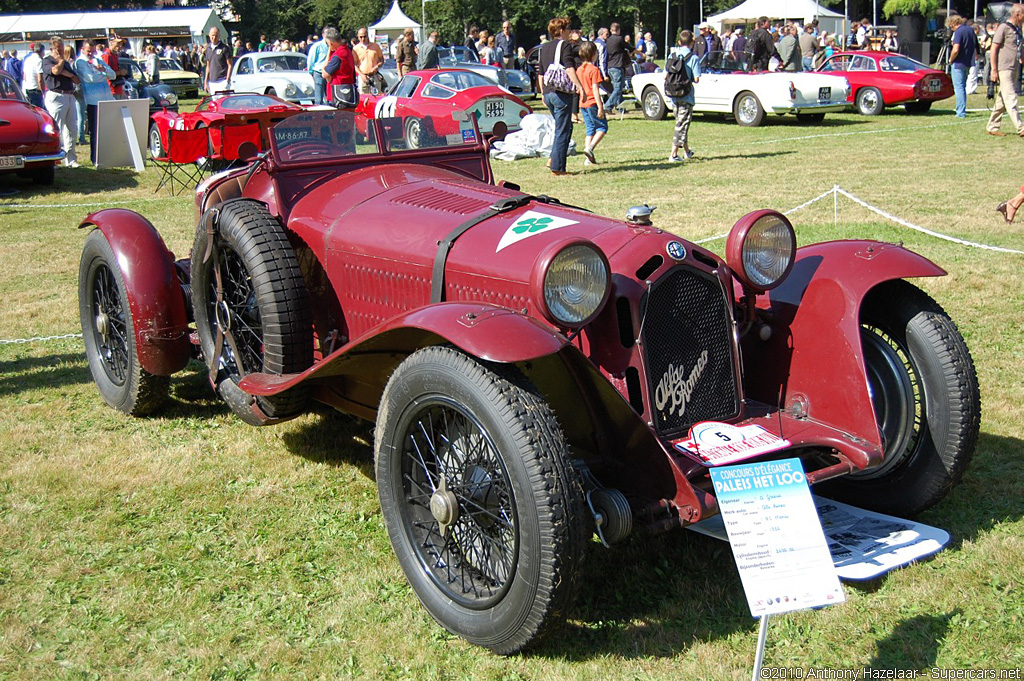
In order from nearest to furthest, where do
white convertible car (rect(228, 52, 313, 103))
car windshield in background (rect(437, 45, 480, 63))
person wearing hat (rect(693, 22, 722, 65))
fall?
white convertible car (rect(228, 52, 313, 103))
person wearing hat (rect(693, 22, 722, 65))
car windshield in background (rect(437, 45, 480, 63))

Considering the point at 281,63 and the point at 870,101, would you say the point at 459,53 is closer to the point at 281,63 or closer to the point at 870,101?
the point at 281,63

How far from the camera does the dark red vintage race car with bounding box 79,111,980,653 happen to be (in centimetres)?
A: 291

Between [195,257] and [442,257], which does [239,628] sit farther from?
[195,257]

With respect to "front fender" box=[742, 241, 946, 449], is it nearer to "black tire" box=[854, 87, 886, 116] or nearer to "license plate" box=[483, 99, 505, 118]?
"license plate" box=[483, 99, 505, 118]

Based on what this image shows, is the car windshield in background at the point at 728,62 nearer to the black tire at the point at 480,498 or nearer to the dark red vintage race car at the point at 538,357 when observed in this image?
the dark red vintage race car at the point at 538,357

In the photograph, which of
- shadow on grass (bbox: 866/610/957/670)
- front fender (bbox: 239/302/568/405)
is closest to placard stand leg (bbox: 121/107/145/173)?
front fender (bbox: 239/302/568/405)

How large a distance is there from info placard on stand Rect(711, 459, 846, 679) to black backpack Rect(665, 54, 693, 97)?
11.3 m

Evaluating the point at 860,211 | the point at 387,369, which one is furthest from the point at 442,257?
the point at 860,211

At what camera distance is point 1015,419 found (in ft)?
15.4

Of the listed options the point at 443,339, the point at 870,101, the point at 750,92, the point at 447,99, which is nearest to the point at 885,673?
the point at 443,339

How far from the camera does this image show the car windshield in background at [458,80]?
17266 millimetres

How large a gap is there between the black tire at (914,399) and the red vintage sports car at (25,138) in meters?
11.9

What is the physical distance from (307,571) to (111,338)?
2.49 metres

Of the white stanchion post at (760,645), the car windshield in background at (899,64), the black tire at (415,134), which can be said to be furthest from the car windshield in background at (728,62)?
the white stanchion post at (760,645)
